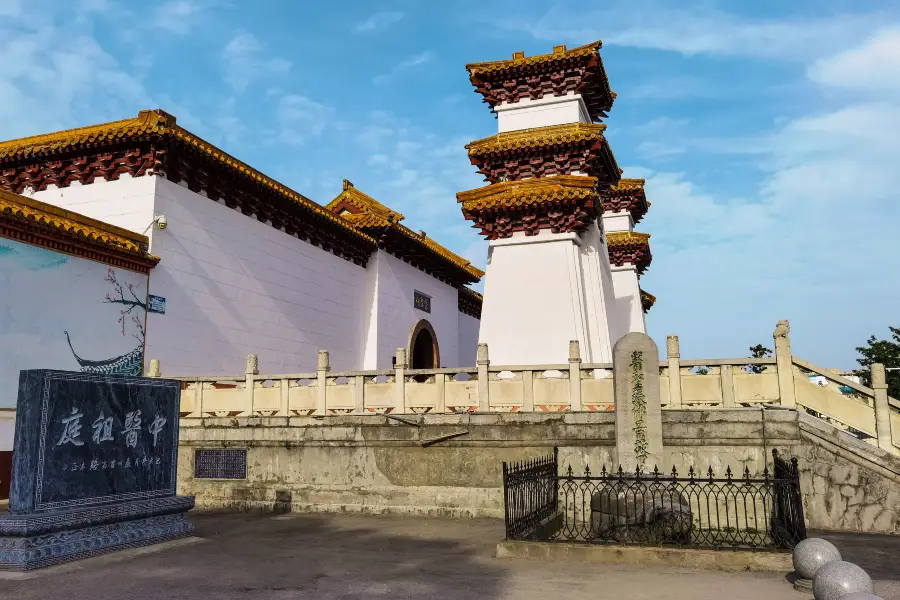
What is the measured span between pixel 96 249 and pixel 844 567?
1418 cm

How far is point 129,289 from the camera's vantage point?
14938mm

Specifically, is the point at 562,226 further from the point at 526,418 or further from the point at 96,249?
the point at 96,249

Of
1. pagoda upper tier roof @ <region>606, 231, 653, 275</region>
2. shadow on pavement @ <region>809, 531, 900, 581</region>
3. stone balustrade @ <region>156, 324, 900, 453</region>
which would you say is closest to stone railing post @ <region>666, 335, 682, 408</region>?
stone balustrade @ <region>156, 324, 900, 453</region>

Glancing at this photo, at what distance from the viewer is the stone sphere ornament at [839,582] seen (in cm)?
570

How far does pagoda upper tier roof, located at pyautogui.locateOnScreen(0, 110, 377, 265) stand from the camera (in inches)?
619

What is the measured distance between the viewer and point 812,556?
689cm

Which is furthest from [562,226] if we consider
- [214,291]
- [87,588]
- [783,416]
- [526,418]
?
[87,588]

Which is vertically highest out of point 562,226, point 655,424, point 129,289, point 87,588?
point 562,226

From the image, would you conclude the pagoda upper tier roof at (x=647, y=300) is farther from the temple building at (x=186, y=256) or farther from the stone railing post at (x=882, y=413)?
the stone railing post at (x=882, y=413)

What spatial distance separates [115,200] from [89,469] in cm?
948

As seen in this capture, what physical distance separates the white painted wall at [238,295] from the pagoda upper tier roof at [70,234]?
25.6 inches

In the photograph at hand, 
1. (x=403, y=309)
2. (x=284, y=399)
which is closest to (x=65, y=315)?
(x=284, y=399)

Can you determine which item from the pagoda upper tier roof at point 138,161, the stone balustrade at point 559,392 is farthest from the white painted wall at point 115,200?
the stone balustrade at point 559,392

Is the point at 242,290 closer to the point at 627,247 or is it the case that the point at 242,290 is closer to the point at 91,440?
the point at 91,440
